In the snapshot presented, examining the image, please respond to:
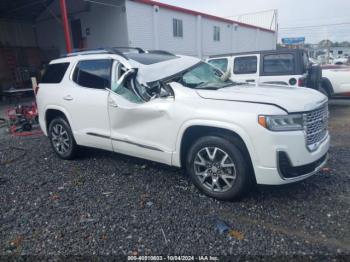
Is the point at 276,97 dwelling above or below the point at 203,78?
below

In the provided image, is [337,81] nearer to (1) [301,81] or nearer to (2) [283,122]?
(1) [301,81]

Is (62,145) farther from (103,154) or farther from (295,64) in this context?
(295,64)

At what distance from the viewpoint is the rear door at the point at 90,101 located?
4434 mm

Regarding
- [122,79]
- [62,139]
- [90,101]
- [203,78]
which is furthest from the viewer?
[62,139]

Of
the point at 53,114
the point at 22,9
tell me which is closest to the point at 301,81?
the point at 53,114

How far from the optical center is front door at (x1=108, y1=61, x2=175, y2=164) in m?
3.73

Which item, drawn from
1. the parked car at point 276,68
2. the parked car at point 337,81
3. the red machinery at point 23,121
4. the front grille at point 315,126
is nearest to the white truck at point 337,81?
the parked car at point 337,81

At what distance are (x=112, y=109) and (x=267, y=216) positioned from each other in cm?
256

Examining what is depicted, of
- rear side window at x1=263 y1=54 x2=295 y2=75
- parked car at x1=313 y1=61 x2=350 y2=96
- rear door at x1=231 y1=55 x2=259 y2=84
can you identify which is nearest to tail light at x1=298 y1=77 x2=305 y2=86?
rear side window at x1=263 y1=54 x2=295 y2=75

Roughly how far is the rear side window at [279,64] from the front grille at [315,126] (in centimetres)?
436

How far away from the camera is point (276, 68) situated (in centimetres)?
781

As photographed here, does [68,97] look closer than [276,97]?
No

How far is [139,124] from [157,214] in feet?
4.25

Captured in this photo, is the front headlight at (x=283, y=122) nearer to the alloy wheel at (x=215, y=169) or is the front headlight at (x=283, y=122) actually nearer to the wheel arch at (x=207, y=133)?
the wheel arch at (x=207, y=133)
